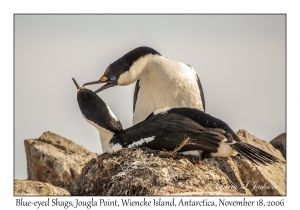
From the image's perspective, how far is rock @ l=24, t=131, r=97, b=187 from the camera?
19.1 meters

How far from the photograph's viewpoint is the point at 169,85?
1808cm

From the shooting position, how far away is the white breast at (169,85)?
18047 millimetres

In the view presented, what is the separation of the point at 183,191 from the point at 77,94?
9.04 ft

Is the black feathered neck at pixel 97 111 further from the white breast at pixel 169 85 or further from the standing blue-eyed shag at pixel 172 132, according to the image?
the white breast at pixel 169 85

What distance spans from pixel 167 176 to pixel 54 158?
444 cm

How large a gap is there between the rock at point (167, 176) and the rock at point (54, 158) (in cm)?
261

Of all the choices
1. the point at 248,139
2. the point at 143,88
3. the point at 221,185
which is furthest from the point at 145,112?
the point at 221,185

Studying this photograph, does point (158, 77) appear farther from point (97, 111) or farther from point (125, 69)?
point (97, 111)

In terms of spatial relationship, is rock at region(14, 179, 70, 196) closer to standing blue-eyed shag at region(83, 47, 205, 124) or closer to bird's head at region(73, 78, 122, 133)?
bird's head at region(73, 78, 122, 133)

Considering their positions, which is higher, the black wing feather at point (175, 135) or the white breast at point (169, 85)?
the white breast at point (169, 85)

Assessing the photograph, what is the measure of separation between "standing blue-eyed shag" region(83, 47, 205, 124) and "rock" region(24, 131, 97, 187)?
1.81 metres

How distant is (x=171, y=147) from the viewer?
16.0 metres

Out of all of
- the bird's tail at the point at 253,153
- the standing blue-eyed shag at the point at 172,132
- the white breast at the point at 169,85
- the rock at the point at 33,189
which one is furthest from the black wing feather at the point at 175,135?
the white breast at the point at 169,85

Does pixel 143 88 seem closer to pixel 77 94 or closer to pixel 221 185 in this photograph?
pixel 77 94
